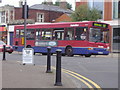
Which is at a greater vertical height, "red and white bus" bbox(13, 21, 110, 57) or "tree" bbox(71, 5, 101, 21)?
"tree" bbox(71, 5, 101, 21)

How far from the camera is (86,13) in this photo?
120ft

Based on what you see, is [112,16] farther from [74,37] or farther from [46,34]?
[74,37]

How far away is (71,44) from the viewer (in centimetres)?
2305

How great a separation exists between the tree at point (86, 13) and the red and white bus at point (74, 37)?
38.1ft

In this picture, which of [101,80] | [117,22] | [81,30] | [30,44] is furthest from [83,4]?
[101,80]

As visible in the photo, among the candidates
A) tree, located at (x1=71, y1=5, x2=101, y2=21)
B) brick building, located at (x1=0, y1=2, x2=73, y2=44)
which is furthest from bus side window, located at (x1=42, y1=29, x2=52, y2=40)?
brick building, located at (x1=0, y1=2, x2=73, y2=44)

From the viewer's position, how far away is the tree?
35.7 m

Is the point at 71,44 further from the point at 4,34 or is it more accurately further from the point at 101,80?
the point at 4,34

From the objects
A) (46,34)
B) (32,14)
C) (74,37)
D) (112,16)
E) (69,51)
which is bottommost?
(69,51)

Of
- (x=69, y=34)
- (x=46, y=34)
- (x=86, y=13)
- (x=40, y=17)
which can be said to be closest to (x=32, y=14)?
(x=40, y=17)

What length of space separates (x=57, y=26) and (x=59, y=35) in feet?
2.71

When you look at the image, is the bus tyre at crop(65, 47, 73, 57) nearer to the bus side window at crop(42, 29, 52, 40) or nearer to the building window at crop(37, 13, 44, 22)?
the bus side window at crop(42, 29, 52, 40)

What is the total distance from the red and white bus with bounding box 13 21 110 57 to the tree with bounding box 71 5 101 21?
11603 millimetres

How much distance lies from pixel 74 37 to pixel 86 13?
14.3 m
